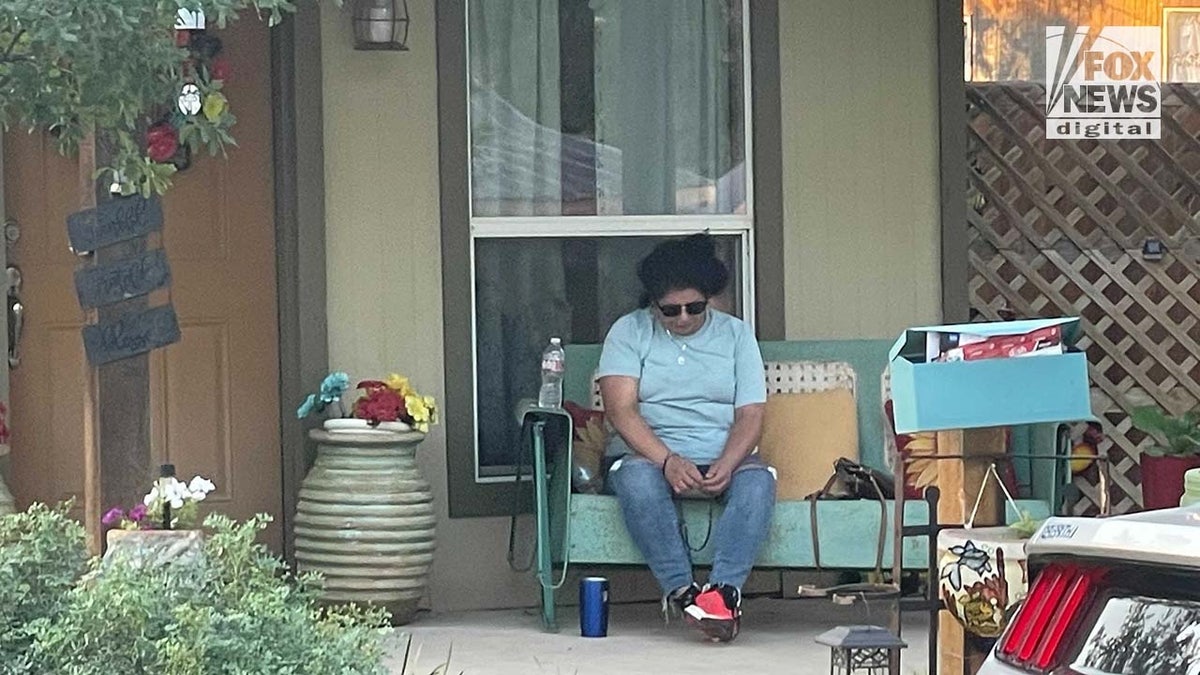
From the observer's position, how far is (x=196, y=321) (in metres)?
6.48

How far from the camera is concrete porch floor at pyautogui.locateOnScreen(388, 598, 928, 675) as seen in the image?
5.56 metres

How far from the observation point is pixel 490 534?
6.53 m

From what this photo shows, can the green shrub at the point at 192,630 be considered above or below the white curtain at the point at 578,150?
below

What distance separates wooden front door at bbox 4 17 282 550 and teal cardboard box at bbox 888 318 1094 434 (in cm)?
258

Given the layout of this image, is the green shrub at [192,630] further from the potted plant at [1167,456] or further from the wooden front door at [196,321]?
the potted plant at [1167,456]

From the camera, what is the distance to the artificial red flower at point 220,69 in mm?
6270

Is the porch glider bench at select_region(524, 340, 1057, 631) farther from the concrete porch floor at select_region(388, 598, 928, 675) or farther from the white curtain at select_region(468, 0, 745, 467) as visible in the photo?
the white curtain at select_region(468, 0, 745, 467)

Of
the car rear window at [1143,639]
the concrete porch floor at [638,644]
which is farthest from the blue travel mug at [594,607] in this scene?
the car rear window at [1143,639]

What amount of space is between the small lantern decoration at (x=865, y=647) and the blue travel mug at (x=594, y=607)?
1.82m

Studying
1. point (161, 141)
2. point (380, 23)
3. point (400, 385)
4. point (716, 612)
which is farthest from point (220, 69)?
point (716, 612)

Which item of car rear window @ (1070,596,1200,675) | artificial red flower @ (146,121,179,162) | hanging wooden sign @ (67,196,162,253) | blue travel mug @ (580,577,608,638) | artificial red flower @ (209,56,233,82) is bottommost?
blue travel mug @ (580,577,608,638)

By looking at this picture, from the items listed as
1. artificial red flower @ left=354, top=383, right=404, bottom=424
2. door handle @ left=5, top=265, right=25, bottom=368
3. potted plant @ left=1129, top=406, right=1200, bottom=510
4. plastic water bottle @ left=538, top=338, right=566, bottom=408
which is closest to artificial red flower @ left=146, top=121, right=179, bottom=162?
door handle @ left=5, top=265, right=25, bottom=368

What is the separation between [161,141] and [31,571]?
2266 millimetres

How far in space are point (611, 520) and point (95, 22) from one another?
9.40ft
